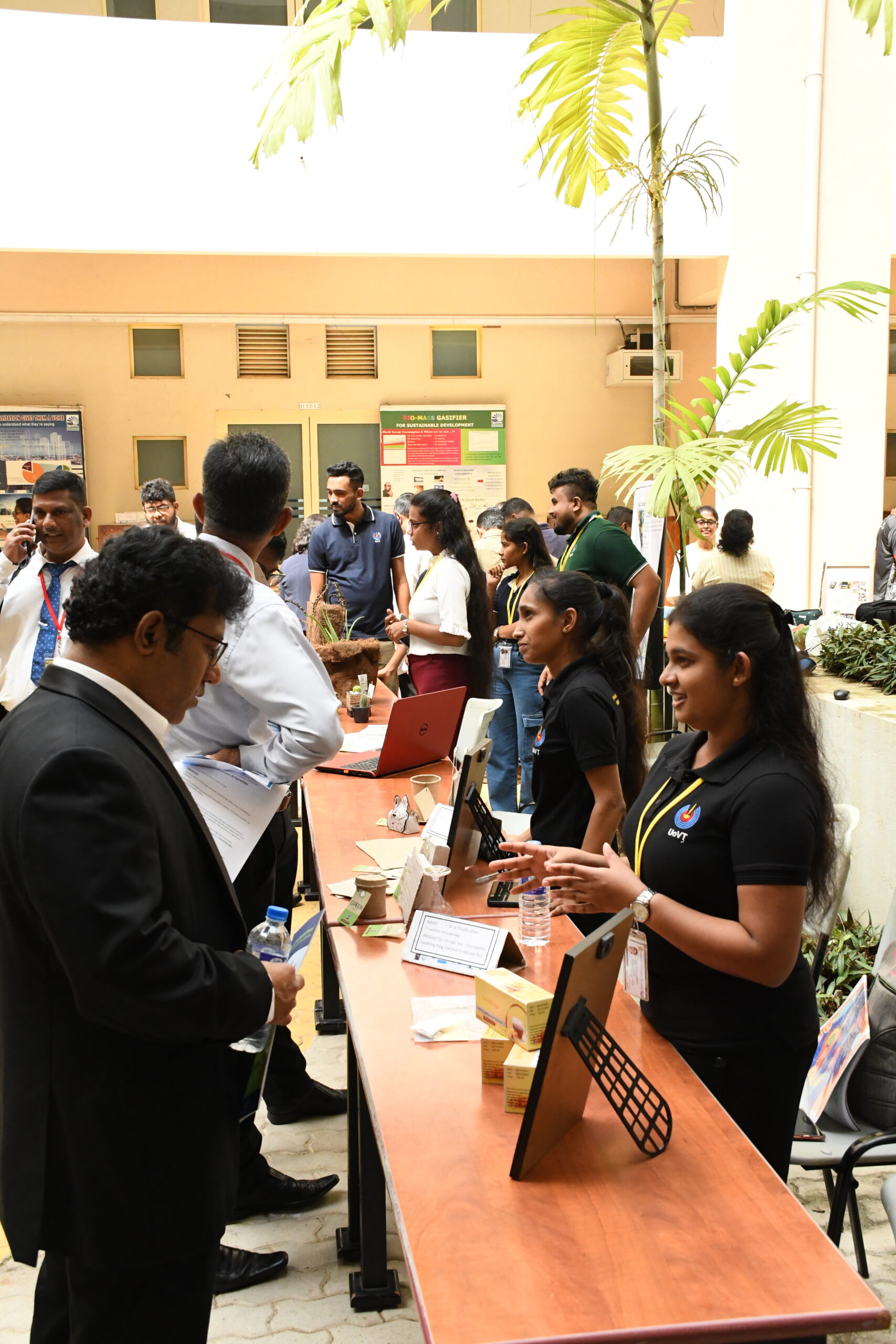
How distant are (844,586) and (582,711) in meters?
6.83

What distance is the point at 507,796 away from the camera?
18.4 feet

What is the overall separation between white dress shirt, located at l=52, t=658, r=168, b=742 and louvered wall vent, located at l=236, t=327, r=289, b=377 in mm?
9664

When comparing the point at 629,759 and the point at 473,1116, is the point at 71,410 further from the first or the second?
the point at 473,1116

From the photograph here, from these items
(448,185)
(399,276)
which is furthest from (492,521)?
(399,276)

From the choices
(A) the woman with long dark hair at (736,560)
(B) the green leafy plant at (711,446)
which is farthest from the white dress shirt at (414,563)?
(B) the green leafy plant at (711,446)

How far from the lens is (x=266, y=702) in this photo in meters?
2.49

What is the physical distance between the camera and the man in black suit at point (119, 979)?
133cm

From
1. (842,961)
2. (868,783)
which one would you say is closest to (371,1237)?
(842,961)

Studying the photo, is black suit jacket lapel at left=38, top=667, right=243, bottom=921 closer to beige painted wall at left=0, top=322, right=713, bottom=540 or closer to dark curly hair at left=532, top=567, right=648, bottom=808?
dark curly hair at left=532, top=567, right=648, bottom=808

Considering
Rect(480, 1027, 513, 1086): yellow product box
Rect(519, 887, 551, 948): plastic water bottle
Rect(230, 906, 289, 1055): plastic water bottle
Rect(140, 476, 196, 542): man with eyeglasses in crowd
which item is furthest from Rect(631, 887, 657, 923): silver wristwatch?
Rect(140, 476, 196, 542): man with eyeglasses in crowd

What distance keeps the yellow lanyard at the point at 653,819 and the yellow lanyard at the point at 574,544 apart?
3.08 metres

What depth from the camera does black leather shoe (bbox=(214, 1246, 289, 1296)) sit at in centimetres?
252

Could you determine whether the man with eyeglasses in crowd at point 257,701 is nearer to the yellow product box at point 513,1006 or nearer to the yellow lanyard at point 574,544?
the yellow product box at point 513,1006

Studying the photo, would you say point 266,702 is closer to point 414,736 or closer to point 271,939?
point 271,939
